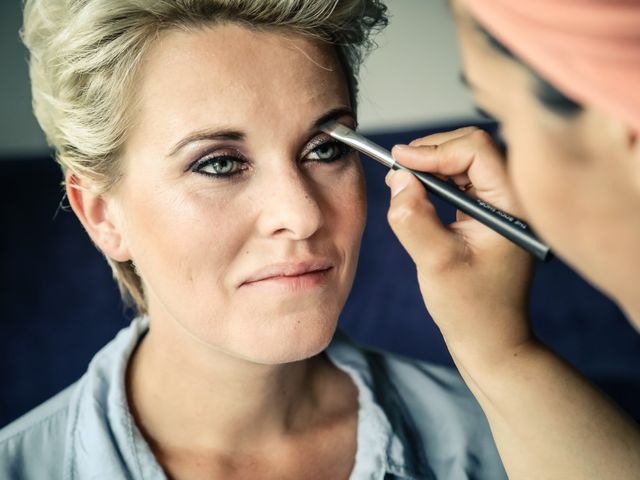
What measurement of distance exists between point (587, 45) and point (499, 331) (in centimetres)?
40

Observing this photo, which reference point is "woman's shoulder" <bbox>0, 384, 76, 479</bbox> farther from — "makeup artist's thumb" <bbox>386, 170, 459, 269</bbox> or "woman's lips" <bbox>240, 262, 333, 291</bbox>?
"makeup artist's thumb" <bbox>386, 170, 459, 269</bbox>

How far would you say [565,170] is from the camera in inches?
13.8

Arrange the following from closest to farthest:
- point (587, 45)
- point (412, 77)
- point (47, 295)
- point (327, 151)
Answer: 1. point (587, 45)
2. point (327, 151)
3. point (47, 295)
4. point (412, 77)

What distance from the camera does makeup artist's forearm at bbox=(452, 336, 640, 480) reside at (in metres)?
0.70

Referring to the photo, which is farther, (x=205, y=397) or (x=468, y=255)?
(x=205, y=397)

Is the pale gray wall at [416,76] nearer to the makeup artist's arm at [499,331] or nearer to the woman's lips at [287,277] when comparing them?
the woman's lips at [287,277]

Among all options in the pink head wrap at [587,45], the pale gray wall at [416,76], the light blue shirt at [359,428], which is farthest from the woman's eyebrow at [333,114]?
the pale gray wall at [416,76]

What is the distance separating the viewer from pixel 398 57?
1675 millimetres

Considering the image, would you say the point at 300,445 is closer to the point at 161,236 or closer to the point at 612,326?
the point at 161,236

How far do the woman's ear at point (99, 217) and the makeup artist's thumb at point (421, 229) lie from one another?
1.56 ft

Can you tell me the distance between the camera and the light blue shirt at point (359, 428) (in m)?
0.94

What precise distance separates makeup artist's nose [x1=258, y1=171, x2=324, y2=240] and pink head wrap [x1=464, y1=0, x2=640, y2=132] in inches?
19.3

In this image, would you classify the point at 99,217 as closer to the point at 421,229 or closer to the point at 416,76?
the point at 421,229

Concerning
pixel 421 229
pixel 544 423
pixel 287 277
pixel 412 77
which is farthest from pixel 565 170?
pixel 412 77
